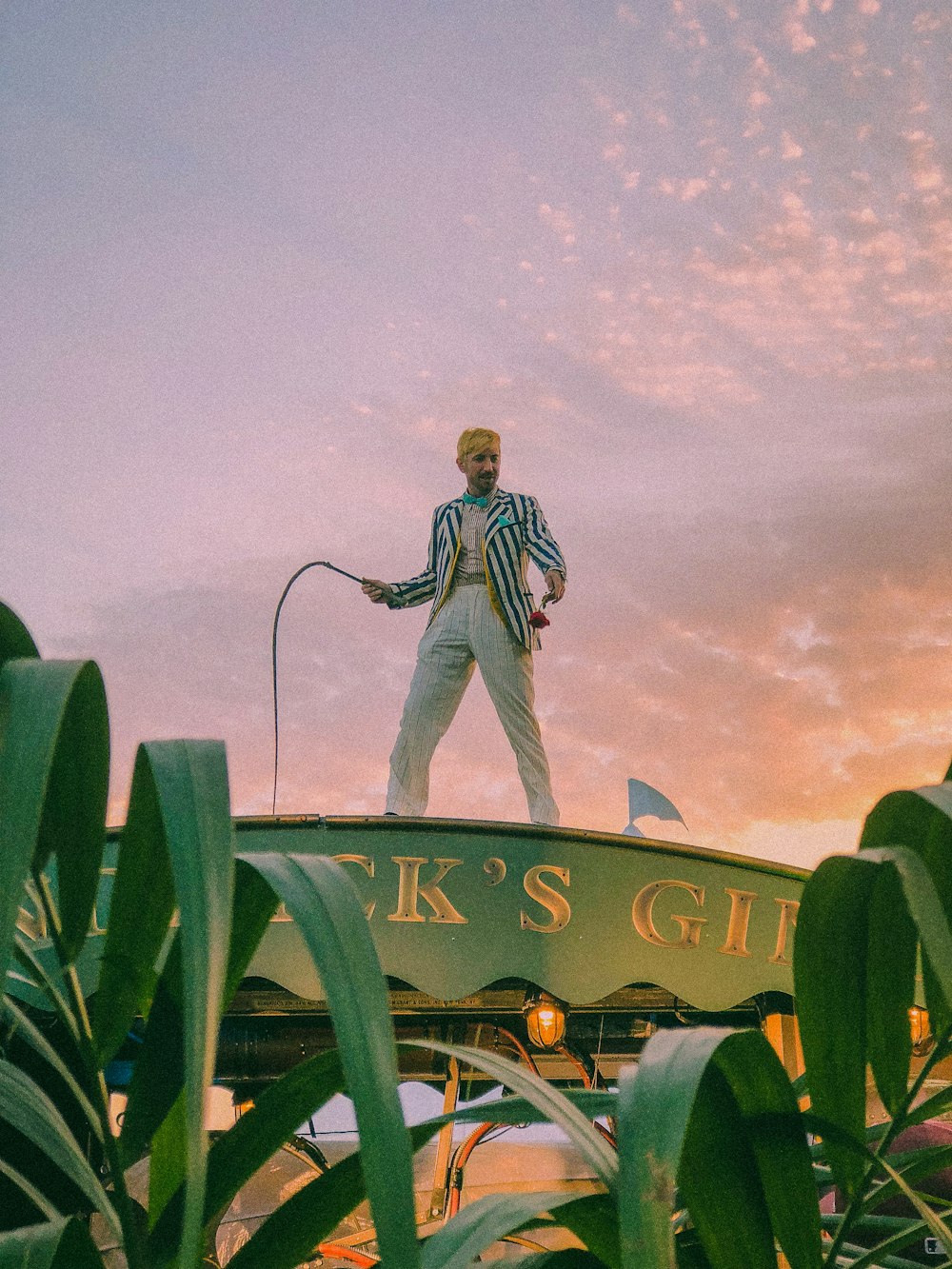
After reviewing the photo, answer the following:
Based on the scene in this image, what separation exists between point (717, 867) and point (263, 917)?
121 inches

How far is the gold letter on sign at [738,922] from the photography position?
11.9 ft

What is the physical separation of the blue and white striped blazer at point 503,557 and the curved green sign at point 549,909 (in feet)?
5.05

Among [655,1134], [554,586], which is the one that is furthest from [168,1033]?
[554,586]

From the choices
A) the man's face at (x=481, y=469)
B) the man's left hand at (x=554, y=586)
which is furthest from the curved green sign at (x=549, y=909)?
the man's face at (x=481, y=469)

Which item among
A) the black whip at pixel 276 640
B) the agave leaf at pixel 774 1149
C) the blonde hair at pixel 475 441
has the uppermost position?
the blonde hair at pixel 475 441

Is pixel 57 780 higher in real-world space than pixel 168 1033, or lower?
higher

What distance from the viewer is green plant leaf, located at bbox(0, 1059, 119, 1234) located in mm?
673

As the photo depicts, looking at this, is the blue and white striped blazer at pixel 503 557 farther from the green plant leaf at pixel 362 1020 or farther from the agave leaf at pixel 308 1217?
the green plant leaf at pixel 362 1020

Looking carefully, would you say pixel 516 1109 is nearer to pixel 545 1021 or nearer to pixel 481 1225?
pixel 481 1225

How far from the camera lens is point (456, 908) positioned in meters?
3.51

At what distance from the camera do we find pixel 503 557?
16.5ft

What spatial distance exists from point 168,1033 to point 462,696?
4.38 metres

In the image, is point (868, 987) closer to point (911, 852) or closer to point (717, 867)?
point (911, 852)

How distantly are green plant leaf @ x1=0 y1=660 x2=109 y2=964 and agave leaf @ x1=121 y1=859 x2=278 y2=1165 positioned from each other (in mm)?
61
